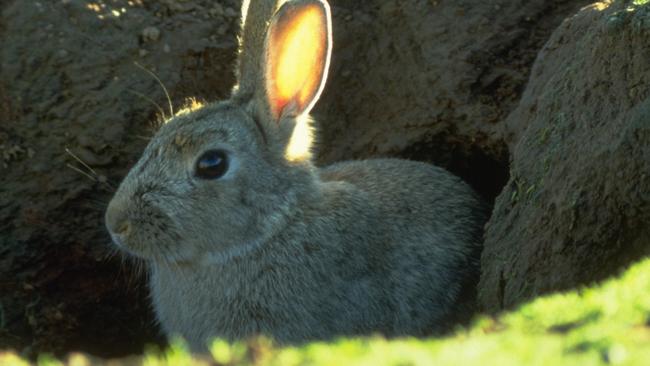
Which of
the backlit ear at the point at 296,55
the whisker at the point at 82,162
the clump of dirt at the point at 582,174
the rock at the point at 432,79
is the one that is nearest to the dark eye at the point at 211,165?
the backlit ear at the point at 296,55

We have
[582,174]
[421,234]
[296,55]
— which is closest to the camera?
[582,174]

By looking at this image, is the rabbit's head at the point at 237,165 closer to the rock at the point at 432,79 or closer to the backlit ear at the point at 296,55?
the backlit ear at the point at 296,55

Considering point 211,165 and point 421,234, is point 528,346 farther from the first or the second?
point 421,234

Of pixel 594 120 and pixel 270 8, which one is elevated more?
pixel 270 8

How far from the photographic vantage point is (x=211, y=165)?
18.7ft

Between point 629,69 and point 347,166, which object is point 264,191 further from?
point 629,69

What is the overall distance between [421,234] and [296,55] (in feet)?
4.25

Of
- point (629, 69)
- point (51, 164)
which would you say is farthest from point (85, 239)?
point (629, 69)

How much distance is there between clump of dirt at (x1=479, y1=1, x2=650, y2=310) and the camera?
4613 millimetres

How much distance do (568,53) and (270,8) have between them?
1779mm

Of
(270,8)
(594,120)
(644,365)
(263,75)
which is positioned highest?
(270,8)

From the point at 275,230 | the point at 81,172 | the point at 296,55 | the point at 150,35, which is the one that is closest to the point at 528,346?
the point at 275,230

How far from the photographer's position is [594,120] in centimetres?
509

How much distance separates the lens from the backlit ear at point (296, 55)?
5805 millimetres
